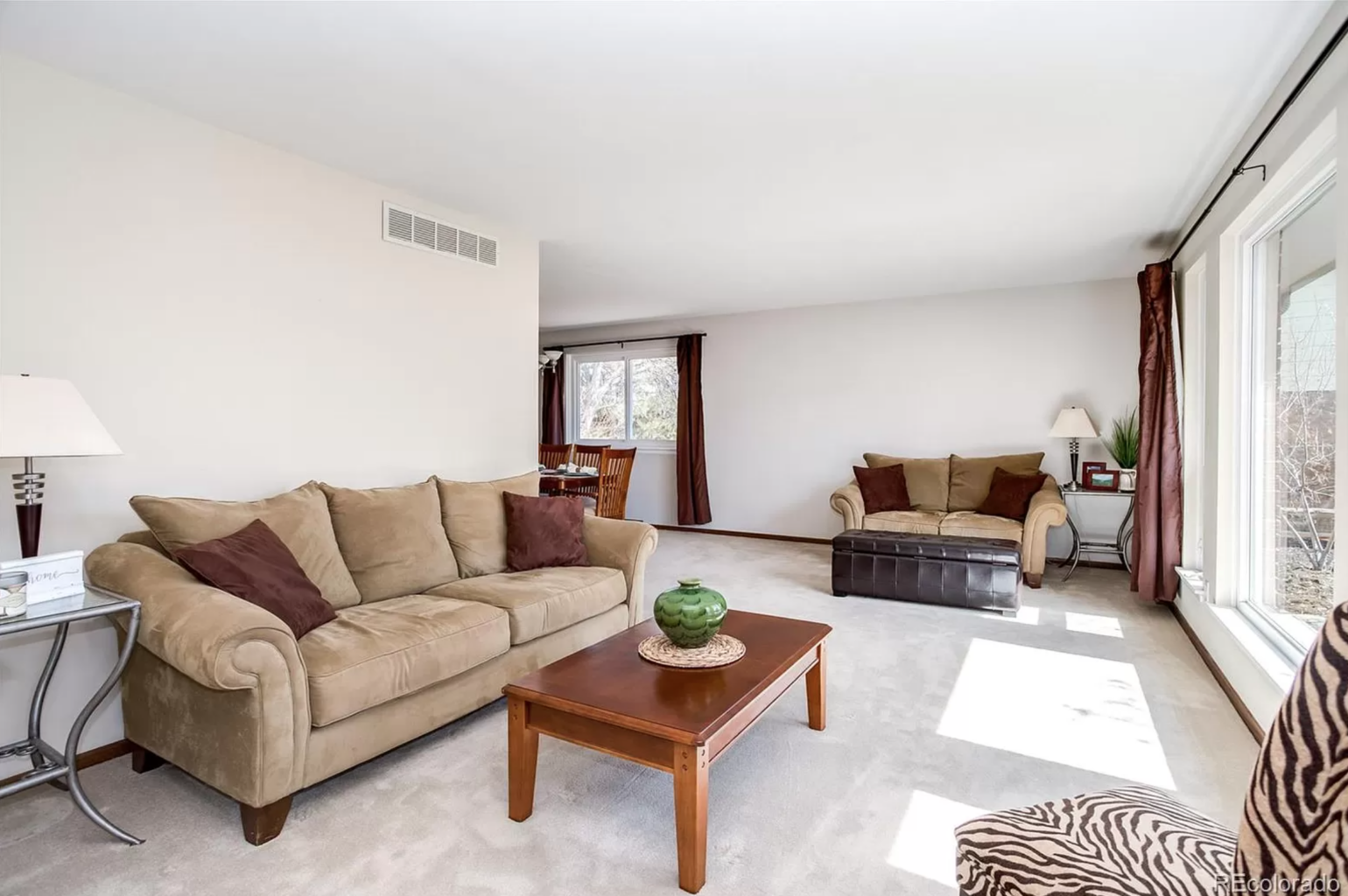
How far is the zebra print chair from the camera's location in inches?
32.2

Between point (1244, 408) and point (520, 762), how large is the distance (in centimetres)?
358

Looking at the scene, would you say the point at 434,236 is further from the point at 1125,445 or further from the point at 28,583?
the point at 1125,445

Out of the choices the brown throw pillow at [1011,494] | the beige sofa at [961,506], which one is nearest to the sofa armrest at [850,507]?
the beige sofa at [961,506]

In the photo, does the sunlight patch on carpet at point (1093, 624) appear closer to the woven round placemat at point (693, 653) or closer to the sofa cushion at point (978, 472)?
the sofa cushion at point (978, 472)

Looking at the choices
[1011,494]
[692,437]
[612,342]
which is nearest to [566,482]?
[692,437]

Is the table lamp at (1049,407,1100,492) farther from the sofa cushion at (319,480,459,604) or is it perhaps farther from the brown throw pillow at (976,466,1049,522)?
the sofa cushion at (319,480,459,604)

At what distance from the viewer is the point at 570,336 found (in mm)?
8289

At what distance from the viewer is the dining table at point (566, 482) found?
5195 mm

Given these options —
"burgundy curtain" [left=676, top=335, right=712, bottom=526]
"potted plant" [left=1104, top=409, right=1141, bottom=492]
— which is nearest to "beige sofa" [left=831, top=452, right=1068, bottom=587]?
"potted plant" [left=1104, top=409, right=1141, bottom=492]

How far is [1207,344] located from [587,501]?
398 cm

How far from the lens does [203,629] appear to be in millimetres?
1862

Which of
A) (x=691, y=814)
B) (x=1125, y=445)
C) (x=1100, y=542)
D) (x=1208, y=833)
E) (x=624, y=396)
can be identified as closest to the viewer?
(x=1208, y=833)

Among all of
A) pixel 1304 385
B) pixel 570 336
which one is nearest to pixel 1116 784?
pixel 1304 385

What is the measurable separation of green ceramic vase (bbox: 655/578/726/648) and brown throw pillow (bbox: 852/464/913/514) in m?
3.65
